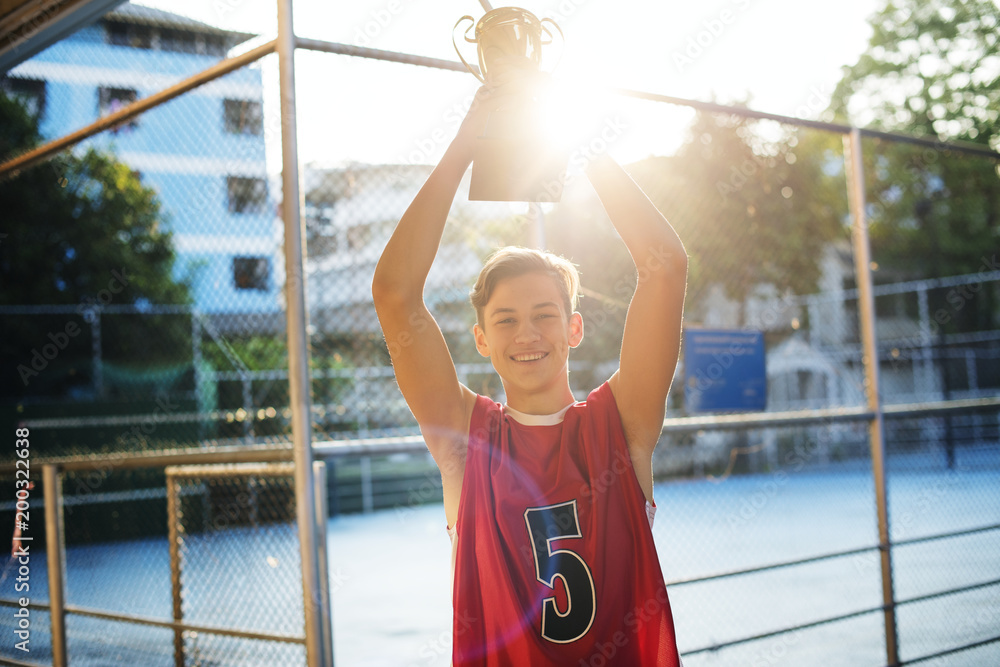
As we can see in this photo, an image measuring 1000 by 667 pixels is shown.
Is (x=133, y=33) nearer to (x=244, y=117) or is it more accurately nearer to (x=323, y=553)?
(x=244, y=117)

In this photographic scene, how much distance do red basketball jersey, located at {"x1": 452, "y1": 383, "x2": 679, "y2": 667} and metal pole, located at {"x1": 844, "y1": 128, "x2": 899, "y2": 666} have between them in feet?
8.73

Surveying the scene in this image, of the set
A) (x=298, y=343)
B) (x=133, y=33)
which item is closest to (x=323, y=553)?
(x=298, y=343)

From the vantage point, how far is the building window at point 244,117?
2.97 m

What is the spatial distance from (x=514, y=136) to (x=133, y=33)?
429 centimetres

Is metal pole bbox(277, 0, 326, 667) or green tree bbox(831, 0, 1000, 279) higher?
green tree bbox(831, 0, 1000, 279)

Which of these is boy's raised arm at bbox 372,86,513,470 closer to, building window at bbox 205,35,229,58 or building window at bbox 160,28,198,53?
building window at bbox 160,28,198,53

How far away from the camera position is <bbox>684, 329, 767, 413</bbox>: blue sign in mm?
3414

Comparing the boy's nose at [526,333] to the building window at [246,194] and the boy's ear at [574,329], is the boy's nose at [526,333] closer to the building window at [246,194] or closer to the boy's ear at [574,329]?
the boy's ear at [574,329]

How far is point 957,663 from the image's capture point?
A: 144 inches

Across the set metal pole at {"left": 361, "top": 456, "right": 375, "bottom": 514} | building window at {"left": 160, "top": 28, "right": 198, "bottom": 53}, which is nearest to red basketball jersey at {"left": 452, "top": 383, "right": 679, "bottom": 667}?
building window at {"left": 160, "top": 28, "right": 198, "bottom": 53}

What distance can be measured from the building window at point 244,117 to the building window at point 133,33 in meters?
1.03

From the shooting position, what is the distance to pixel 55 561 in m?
3.29

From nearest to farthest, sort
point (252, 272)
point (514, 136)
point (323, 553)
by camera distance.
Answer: point (514, 136)
point (323, 553)
point (252, 272)

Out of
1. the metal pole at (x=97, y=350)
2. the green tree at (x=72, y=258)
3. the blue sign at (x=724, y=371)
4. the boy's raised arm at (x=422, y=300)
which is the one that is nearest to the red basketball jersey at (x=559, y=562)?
the boy's raised arm at (x=422, y=300)
